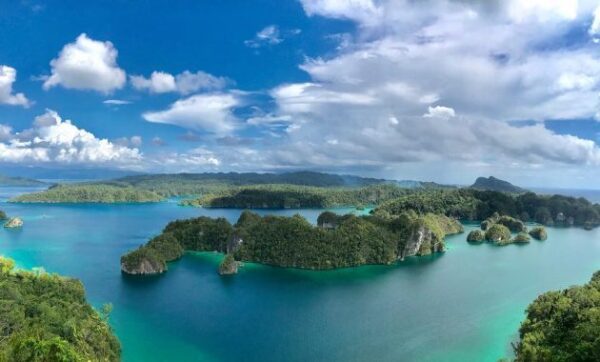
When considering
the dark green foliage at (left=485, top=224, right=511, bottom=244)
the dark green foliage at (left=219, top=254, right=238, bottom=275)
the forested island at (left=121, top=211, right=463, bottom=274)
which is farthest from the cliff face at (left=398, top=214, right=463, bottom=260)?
the dark green foliage at (left=219, top=254, right=238, bottom=275)

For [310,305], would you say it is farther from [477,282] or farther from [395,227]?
[395,227]

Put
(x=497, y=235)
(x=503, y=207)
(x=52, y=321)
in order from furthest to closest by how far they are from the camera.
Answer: (x=503, y=207) → (x=497, y=235) → (x=52, y=321)

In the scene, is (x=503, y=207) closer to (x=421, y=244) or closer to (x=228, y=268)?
(x=421, y=244)

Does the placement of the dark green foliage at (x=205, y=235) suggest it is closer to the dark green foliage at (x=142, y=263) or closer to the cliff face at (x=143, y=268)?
the dark green foliage at (x=142, y=263)

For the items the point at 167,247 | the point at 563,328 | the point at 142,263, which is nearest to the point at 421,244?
the point at 167,247

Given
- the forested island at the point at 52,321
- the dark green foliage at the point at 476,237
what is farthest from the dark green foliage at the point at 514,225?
the forested island at the point at 52,321

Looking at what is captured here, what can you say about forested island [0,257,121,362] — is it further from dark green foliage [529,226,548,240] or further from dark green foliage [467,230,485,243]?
dark green foliage [529,226,548,240]
